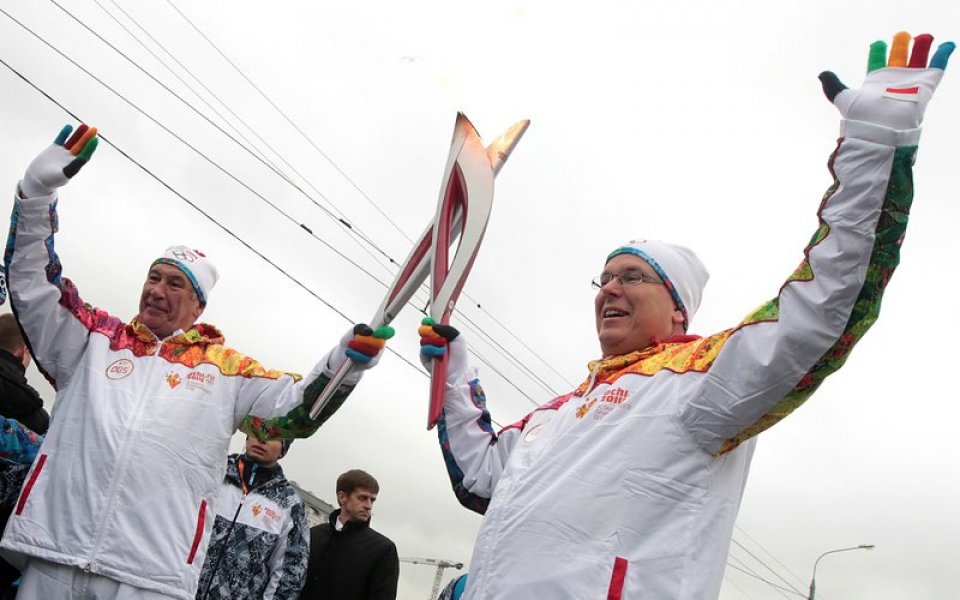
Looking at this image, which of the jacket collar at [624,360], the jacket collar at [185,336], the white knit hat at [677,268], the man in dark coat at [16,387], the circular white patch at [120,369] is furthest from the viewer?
the man in dark coat at [16,387]

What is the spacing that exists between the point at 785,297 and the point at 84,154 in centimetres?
266

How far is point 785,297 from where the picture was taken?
2.19 meters

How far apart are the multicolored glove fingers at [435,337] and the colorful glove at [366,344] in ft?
0.69

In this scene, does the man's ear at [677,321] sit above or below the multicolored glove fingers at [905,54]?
below

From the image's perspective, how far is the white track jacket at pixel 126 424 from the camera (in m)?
3.30

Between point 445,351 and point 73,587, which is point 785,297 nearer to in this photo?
point 445,351

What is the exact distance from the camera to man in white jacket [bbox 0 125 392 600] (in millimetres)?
3279

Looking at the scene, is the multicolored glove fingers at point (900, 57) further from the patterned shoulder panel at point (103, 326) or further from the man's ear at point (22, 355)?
the man's ear at point (22, 355)

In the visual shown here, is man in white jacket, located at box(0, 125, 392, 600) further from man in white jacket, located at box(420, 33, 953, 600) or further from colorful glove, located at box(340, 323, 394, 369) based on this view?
man in white jacket, located at box(420, 33, 953, 600)

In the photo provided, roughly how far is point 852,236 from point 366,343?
6.23ft

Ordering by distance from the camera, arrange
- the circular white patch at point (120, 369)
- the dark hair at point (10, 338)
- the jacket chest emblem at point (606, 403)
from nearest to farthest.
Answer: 1. the jacket chest emblem at point (606, 403)
2. the circular white patch at point (120, 369)
3. the dark hair at point (10, 338)

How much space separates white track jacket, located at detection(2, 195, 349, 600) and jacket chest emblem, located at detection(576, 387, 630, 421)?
3.95ft

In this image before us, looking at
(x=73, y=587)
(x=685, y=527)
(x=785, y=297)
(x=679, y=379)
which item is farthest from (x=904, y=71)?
(x=73, y=587)

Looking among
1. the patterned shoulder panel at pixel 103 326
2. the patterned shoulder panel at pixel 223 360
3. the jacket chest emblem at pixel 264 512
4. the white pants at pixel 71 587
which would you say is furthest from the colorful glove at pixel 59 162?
the jacket chest emblem at pixel 264 512
